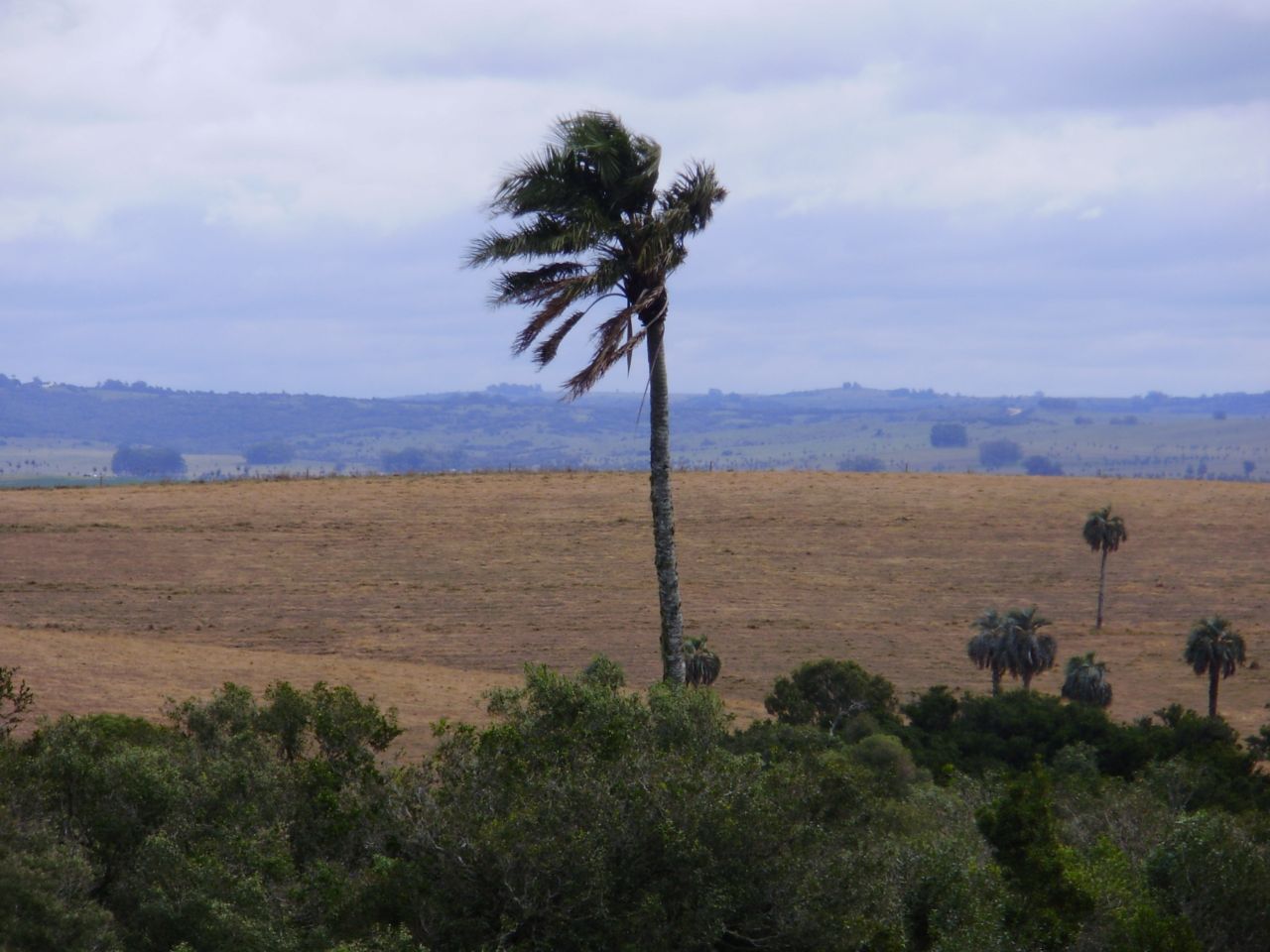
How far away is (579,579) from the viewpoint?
2164 inches

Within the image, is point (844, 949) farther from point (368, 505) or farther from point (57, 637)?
point (368, 505)

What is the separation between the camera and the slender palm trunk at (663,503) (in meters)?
18.5

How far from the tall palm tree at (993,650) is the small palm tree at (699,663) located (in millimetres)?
8713

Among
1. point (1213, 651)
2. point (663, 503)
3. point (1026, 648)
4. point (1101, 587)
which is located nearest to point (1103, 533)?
point (1101, 587)

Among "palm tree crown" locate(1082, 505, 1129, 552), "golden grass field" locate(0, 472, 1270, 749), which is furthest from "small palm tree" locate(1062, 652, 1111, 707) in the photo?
"palm tree crown" locate(1082, 505, 1129, 552)

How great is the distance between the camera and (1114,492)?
70.2 metres

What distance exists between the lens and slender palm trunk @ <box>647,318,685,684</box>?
1845cm

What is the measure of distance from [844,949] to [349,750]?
22.4ft

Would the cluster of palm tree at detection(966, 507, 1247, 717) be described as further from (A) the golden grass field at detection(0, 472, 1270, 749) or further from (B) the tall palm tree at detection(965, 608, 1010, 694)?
(A) the golden grass field at detection(0, 472, 1270, 749)

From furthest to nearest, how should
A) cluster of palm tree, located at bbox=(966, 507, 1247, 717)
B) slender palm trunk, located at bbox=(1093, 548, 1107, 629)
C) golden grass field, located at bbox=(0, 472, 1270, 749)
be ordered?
slender palm trunk, located at bbox=(1093, 548, 1107, 629), golden grass field, located at bbox=(0, 472, 1270, 749), cluster of palm tree, located at bbox=(966, 507, 1247, 717)

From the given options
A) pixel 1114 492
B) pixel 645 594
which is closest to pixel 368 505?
pixel 645 594

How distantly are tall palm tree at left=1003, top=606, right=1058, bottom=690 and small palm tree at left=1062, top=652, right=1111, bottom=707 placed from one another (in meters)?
1.10

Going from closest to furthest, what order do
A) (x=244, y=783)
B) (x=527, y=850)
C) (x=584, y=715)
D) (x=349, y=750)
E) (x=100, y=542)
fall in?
(x=527, y=850) → (x=584, y=715) → (x=244, y=783) → (x=349, y=750) → (x=100, y=542)

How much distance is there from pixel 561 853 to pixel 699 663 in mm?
28130
